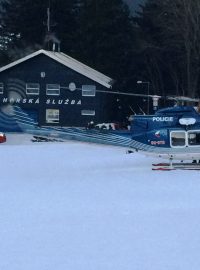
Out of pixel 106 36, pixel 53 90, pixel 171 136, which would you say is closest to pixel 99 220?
pixel 171 136

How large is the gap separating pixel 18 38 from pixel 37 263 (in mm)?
52307

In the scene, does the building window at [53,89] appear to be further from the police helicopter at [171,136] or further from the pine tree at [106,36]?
the police helicopter at [171,136]

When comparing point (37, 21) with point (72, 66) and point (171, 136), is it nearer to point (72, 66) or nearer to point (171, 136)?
point (72, 66)

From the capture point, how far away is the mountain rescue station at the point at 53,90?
43.3 meters

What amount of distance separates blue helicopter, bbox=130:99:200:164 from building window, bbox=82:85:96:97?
86.7 feet

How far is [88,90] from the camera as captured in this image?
43.6 meters

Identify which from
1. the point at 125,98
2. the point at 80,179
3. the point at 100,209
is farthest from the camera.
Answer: the point at 125,98

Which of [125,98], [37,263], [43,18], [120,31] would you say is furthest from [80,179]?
[43,18]

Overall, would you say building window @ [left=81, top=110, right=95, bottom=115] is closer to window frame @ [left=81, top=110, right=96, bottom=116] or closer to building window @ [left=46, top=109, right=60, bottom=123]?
window frame @ [left=81, top=110, right=96, bottom=116]

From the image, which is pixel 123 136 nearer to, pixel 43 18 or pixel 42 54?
pixel 42 54

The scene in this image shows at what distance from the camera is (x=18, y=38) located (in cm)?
5694

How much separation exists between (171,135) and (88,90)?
27150mm

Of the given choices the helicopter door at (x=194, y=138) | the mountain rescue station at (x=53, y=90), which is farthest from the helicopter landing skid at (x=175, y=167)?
the mountain rescue station at (x=53, y=90)

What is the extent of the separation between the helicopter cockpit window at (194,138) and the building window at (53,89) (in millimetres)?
27853
